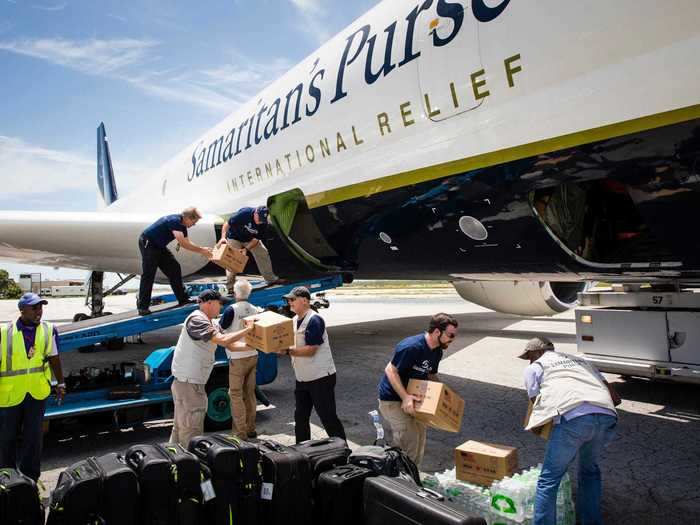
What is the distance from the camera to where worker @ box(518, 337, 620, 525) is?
3.34 metres

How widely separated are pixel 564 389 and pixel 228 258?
3964 millimetres

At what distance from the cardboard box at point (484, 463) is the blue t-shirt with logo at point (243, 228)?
390 centimetres

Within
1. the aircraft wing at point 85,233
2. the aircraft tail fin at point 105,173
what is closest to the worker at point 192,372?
the aircraft wing at point 85,233

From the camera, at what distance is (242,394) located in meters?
5.68

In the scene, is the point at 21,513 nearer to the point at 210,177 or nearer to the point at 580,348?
the point at 580,348

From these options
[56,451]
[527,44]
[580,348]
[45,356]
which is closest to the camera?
[527,44]

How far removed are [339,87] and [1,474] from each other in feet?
13.9

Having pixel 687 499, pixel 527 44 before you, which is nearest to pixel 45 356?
pixel 527 44

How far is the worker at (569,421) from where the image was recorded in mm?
3344

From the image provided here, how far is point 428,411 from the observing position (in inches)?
153

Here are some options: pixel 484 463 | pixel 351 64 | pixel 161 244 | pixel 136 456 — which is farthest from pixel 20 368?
pixel 351 64

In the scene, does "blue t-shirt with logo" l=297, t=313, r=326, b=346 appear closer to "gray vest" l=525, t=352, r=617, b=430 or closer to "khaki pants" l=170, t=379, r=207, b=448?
"khaki pants" l=170, t=379, r=207, b=448

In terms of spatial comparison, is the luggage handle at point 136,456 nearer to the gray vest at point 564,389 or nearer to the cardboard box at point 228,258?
the gray vest at point 564,389

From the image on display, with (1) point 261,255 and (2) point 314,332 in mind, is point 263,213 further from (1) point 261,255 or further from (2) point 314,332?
(2) point 314,332
